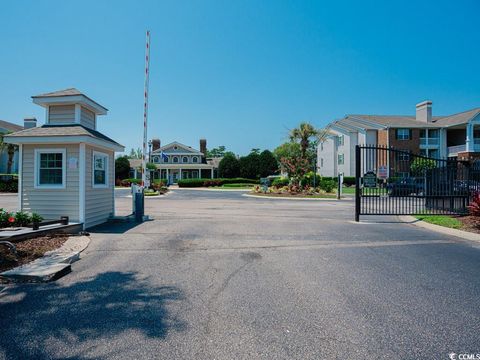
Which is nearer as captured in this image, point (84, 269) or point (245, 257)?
point (84, 269)

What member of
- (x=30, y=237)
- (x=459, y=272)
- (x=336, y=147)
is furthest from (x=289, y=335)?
(x=336, y=147)

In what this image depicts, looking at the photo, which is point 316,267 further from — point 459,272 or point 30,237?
point 30,237

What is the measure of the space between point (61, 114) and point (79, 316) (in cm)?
906

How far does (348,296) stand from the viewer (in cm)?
441

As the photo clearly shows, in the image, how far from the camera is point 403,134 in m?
39.0

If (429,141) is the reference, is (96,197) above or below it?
below

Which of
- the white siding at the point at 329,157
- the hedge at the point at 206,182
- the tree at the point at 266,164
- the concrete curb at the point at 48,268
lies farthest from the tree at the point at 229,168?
the concrete curb at the point at 48,268

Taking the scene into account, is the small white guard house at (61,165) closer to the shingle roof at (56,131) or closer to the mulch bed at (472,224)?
the shingle roof at (56,131)

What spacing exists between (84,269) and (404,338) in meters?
5.12

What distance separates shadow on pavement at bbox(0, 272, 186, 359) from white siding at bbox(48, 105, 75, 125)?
752cm

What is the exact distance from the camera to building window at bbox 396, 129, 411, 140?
38.9m

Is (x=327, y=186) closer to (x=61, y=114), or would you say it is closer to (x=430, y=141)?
(x=430, y=141)

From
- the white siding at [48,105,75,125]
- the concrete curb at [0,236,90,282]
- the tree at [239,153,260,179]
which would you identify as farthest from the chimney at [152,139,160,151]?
the concrete curb at [0,236,90,282]

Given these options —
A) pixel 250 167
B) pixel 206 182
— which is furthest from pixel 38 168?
pixel 250 167
